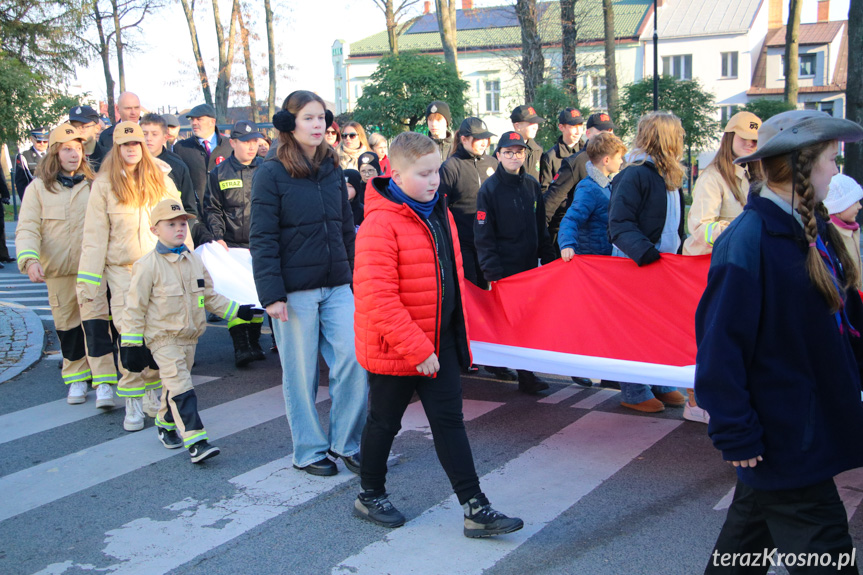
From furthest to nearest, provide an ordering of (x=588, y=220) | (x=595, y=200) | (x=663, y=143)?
(x=588, y=220)
(x=595, y=200)
(x=663, y=143)

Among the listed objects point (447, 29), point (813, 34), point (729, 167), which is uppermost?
point (813, 34)

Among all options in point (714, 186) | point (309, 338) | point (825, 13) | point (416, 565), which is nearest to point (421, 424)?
point (309, 338)

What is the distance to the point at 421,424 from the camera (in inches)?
235

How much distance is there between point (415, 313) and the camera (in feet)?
12.9

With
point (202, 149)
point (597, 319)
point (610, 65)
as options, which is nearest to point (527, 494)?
point (597, 319)

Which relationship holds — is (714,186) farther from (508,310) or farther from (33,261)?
(33,261)

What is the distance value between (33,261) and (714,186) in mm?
5150

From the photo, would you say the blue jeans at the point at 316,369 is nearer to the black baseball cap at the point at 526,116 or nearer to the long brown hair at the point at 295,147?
the long brown hair at the point at 295,147

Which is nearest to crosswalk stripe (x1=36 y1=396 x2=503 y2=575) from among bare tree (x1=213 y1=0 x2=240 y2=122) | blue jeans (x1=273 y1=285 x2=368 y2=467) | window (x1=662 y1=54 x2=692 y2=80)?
blue jeans (x1=273 y1=285 x2=368 y2=467)

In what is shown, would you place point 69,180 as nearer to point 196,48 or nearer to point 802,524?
point 802,524

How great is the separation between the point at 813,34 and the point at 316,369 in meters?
62.5

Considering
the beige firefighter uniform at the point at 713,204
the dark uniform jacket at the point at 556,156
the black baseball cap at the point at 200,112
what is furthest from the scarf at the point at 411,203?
the black baseball cap at the point at 200,112

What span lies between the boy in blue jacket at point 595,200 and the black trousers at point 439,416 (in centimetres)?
258

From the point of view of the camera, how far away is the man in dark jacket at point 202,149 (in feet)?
32.1
